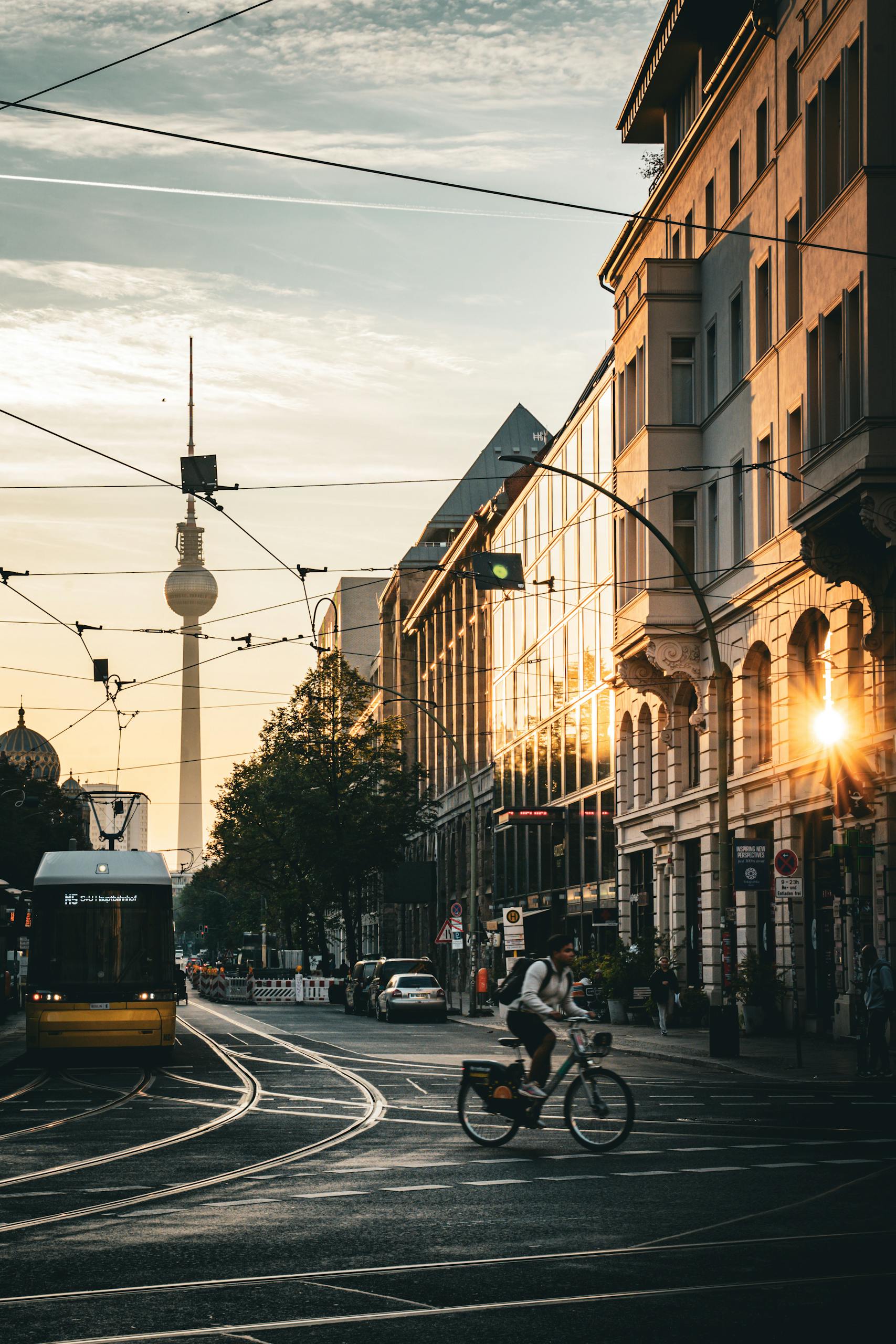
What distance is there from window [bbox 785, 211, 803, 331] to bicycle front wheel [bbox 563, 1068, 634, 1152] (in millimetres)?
21222

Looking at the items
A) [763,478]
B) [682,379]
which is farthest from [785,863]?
[682,379]

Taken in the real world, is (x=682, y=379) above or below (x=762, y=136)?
below

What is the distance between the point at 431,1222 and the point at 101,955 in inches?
656

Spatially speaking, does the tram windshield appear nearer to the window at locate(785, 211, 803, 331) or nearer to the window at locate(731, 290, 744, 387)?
the window at locate(785, 211, 803, 331)

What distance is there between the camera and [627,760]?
47.5 metres

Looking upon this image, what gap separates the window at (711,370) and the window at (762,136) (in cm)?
445

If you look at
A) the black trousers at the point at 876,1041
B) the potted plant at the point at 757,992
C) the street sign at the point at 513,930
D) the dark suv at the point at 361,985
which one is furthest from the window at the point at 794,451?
the dark suv at the point at 361,985

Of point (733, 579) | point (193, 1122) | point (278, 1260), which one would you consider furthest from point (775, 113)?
point (278, 1260)

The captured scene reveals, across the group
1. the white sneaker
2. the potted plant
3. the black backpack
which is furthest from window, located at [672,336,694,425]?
the white sneaker

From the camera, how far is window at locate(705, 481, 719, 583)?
38594mm

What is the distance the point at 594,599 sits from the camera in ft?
165

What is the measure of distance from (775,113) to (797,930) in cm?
1526

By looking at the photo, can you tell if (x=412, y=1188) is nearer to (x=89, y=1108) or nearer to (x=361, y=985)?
(x=89, y=1108)

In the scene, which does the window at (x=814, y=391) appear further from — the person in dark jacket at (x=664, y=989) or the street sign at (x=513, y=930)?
the street sign at (x=513, y=930)
